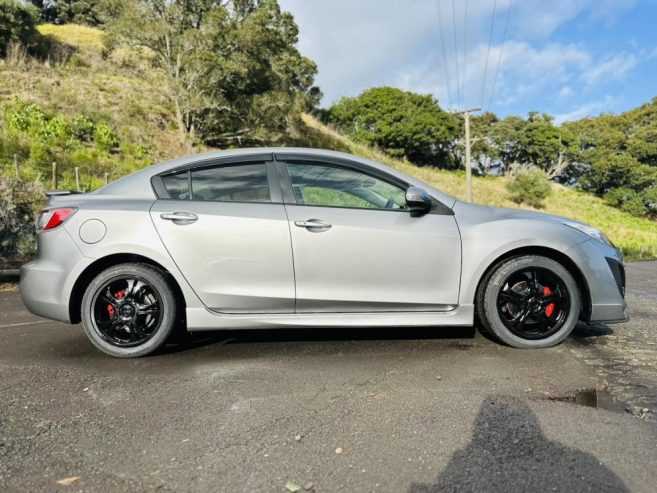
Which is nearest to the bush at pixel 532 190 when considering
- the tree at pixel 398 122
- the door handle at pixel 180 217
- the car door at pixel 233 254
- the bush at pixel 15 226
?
the tree at pixel 398 122

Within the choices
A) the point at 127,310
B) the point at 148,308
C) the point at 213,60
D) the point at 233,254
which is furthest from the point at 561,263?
the point at 213,60

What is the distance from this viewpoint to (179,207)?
3.33m

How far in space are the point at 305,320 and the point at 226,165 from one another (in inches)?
52.5

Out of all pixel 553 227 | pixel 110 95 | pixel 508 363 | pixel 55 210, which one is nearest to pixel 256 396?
pixel 508 363

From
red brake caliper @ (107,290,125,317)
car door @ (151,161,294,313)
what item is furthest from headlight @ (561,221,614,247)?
red brake caliper @ (107,290,125,317)

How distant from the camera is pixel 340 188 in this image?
348 centimetres

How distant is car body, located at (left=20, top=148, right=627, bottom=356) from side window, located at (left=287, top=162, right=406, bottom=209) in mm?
12

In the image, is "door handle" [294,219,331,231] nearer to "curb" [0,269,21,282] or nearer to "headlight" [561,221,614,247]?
"headlight" [561,221,614,247]

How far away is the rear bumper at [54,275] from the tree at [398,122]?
144 feet

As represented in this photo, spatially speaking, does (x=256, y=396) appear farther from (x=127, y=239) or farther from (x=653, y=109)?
(x=653, y=109)

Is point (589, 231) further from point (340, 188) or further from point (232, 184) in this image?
point (232, 184)

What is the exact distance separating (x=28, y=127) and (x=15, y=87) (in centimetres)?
460

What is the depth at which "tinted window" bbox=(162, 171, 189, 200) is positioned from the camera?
343cm

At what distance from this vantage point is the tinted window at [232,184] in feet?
11.2
